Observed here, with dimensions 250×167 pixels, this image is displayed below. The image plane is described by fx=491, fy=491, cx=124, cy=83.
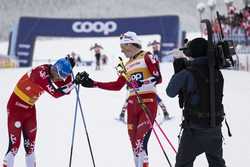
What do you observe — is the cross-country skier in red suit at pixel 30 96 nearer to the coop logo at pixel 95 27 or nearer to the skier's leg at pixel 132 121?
the skier's leg at pixel 132 121

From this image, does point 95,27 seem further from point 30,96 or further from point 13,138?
point 13,138

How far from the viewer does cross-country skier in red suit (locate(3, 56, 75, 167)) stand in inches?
222

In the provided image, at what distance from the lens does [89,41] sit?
4578 cm

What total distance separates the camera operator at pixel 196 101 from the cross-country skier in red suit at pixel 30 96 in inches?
68.1

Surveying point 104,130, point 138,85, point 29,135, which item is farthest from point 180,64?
point 104,130

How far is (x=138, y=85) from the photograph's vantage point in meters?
5.81

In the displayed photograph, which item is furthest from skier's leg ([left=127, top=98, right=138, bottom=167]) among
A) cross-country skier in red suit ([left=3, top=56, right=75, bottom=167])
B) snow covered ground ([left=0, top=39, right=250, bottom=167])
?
snow covered ground ([left=0, top=39, right=250, bottom=167])

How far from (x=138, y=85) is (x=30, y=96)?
4.22 ft

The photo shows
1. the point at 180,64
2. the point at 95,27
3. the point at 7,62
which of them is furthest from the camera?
the point at 95,27

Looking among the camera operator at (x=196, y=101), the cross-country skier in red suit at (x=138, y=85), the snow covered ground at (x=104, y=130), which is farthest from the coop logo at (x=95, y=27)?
the camera operator at (x=196, y=101)

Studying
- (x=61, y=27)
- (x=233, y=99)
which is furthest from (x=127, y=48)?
(x=61, y=27)

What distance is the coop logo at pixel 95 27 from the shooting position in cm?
2834

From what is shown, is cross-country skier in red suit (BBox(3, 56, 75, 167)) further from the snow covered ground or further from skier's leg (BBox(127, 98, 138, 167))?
the snow covered ground

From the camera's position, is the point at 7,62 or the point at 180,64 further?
the point at 7,62
